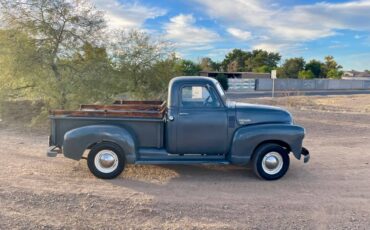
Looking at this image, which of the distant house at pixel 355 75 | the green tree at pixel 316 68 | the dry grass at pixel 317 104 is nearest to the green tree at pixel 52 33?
the dry grass at pixel 317 104

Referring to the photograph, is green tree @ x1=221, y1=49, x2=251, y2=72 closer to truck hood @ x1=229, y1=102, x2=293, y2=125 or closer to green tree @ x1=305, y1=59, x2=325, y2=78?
green tree @ x1=305, y1=59, x2=325, y2=78

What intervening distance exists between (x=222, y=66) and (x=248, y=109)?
6197 centimetres

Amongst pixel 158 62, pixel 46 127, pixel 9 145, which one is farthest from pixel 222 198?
pixel 158 62

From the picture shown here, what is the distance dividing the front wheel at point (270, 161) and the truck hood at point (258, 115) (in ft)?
1.63

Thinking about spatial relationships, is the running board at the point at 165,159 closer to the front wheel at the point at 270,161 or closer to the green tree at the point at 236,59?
the front wheel at the point at 270,161

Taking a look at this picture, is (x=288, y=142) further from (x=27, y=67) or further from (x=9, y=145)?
(x=27, y=67)

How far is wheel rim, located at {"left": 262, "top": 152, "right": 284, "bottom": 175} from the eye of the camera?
5953 mm

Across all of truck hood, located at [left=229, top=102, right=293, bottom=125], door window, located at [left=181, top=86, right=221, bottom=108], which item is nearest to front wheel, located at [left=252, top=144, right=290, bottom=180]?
truck hood, located at [left=229, top=102, right=293, bottom=125]

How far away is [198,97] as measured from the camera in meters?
6.02

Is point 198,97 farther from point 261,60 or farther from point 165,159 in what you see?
point 261,60

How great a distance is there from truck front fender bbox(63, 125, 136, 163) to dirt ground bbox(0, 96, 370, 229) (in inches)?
19.7

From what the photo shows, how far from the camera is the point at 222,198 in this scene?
5.03 meters

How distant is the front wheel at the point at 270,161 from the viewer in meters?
5.93

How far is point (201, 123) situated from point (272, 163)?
5.02 feet
